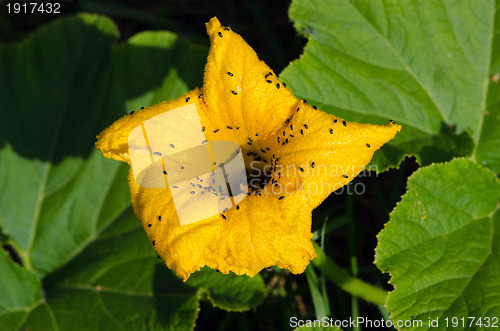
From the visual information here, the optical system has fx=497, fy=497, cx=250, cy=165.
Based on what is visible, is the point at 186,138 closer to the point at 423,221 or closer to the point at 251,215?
the point at 251,215

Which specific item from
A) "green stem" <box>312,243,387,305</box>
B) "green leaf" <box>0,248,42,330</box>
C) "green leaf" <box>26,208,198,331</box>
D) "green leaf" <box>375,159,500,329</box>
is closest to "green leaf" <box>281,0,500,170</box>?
"green leaf" <box>375,159,500,329</box>

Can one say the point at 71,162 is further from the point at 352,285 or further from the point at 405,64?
the point at 405,64

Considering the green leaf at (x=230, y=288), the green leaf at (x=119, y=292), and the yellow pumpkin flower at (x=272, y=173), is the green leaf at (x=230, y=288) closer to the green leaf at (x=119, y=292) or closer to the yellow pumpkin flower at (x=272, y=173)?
the green leaf at (x=119, y=292)

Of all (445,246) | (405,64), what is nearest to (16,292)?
(445,246)

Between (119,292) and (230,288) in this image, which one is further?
(119,292)

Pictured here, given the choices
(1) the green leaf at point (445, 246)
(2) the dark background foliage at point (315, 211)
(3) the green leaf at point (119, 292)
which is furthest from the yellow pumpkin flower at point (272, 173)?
(2) the dark background foliage at point (315, 211)

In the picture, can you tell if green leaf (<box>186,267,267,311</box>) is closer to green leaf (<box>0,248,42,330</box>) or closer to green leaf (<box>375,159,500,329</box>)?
green leaf (<box>375,159,500,329</box>)

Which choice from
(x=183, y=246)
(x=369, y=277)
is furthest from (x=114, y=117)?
(x=369, y=277)
